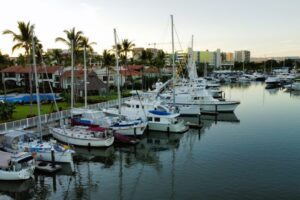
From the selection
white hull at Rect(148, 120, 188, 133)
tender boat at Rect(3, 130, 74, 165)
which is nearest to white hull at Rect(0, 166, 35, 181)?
tender boat at Rect(3, 130, 74, 165)

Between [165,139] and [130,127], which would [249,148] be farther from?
[130,127]

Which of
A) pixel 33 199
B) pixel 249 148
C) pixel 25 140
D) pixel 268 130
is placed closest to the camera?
pixel 33 199

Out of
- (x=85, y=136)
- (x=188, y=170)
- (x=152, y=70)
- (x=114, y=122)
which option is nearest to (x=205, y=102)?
(x=114, y=122)

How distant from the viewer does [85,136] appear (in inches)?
1389

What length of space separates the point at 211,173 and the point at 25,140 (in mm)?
18953

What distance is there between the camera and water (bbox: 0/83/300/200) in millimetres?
24047

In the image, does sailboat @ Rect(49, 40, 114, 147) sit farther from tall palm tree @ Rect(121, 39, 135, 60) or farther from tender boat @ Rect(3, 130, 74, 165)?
tall palm tree @ Rect(121, 39, 135, 60)

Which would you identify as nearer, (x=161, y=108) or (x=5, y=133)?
(x=5, y=133)

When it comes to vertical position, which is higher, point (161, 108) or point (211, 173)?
point (161, 108)

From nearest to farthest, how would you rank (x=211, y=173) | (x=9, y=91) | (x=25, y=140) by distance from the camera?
(x=211, y=173) → (x=25, y=140) → (x=9, y=91)

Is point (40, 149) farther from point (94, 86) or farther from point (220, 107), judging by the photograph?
point (94, 86)

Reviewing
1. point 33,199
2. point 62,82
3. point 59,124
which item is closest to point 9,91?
point 62,82

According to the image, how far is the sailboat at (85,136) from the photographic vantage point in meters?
35.2

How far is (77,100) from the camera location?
58.6 m
